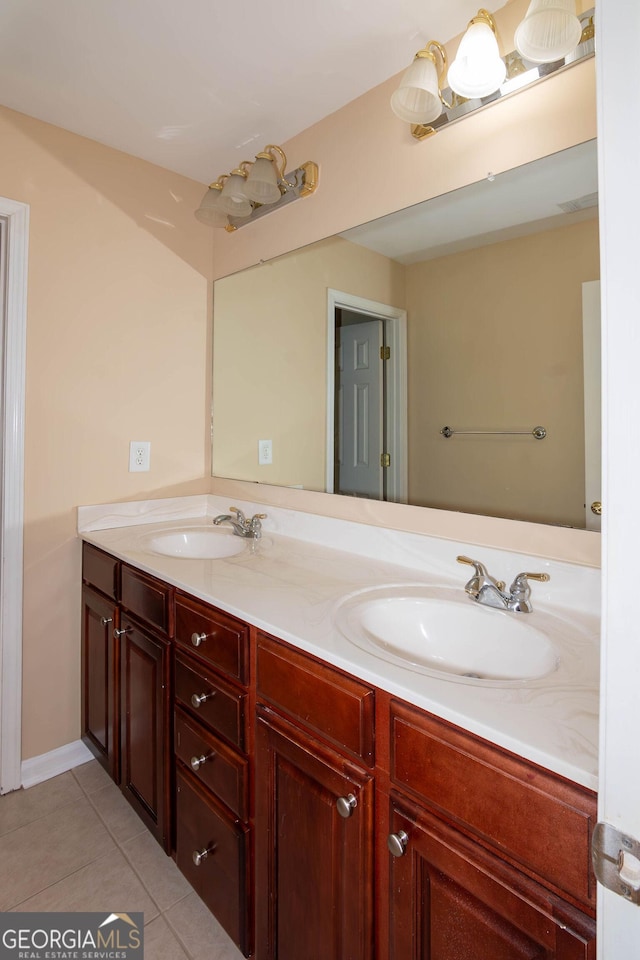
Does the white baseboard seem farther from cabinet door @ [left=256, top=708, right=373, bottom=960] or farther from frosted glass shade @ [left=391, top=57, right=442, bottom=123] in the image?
frosted glass shade @ [left=391, top=57, right=442, bottom=123]

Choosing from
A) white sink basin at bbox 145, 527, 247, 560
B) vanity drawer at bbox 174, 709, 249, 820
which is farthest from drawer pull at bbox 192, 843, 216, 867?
white sink basin at bbox 145, 527, 247, 560

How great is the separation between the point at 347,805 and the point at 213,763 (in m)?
0.48

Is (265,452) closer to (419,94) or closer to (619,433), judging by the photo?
(419,94)

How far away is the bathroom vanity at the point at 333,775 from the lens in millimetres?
651

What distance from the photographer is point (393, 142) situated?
1.47 metres

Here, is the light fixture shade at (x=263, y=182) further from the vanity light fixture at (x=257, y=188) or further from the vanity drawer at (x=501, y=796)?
the vanity drawer at (x=501, y=796)

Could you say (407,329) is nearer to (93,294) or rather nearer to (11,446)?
(93,294)

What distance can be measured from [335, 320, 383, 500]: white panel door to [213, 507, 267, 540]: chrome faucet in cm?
35

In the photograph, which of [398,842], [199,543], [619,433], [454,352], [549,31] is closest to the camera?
[619,433]

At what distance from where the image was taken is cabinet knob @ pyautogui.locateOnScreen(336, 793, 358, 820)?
2.83ft

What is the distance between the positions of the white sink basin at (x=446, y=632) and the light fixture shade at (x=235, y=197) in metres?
1.52

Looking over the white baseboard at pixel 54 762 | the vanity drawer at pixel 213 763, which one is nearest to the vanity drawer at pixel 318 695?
the vanity drawer at pixel 213 763

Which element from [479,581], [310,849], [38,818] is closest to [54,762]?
[38,818]

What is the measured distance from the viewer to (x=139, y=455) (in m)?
2.05
